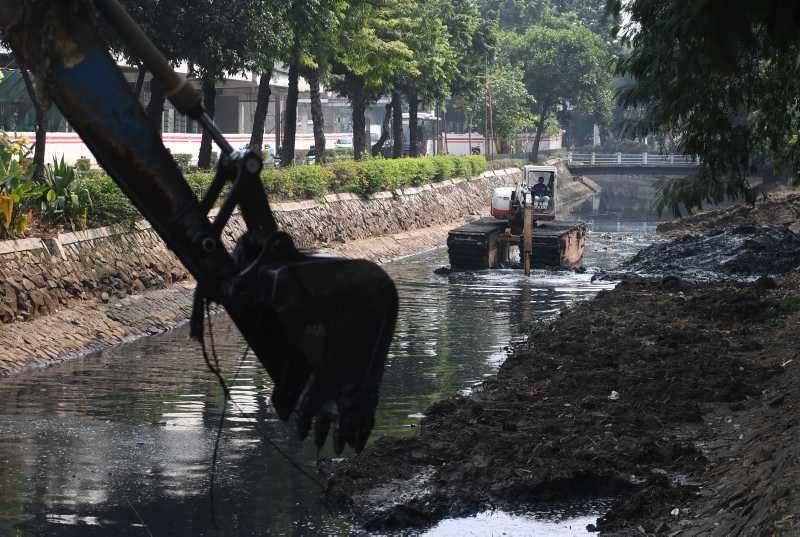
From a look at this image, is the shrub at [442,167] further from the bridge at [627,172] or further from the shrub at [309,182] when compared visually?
the shrub at [309,182]

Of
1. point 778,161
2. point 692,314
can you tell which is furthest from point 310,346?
point 778,161

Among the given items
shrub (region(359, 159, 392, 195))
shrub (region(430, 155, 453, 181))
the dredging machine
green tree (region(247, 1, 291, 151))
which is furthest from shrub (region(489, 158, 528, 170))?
green tree (region(247, 1, 291, 151))

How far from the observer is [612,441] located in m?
13.2

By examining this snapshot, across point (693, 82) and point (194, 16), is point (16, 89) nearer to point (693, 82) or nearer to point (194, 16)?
point (194, 16)

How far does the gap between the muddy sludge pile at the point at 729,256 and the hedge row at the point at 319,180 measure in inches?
419

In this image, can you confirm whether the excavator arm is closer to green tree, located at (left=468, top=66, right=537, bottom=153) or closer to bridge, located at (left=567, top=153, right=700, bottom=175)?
green tree, located at (left=468, top=66, right=537, bottom=153)

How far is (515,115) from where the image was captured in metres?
92.9

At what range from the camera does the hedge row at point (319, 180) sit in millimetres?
26969

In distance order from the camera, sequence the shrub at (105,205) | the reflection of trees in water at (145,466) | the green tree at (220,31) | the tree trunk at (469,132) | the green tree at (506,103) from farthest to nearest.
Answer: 1. the tree trunk at (469,132)
2. the green tree at (506,103)
3. the green tree at (220,31)
4. the shrub at (105,205)
5. the reflection of trees in water at (145,466)

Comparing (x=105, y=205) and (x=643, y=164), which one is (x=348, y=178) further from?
(x=643, y=164)

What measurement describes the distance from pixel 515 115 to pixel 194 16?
6240 cm

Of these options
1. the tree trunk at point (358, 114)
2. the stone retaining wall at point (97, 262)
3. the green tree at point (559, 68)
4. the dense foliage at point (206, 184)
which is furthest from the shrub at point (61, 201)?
the green tree at point (559, 68)

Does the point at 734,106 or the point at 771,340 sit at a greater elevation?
the point at 734,106

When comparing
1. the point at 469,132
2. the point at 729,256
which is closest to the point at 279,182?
the point at 729,256
